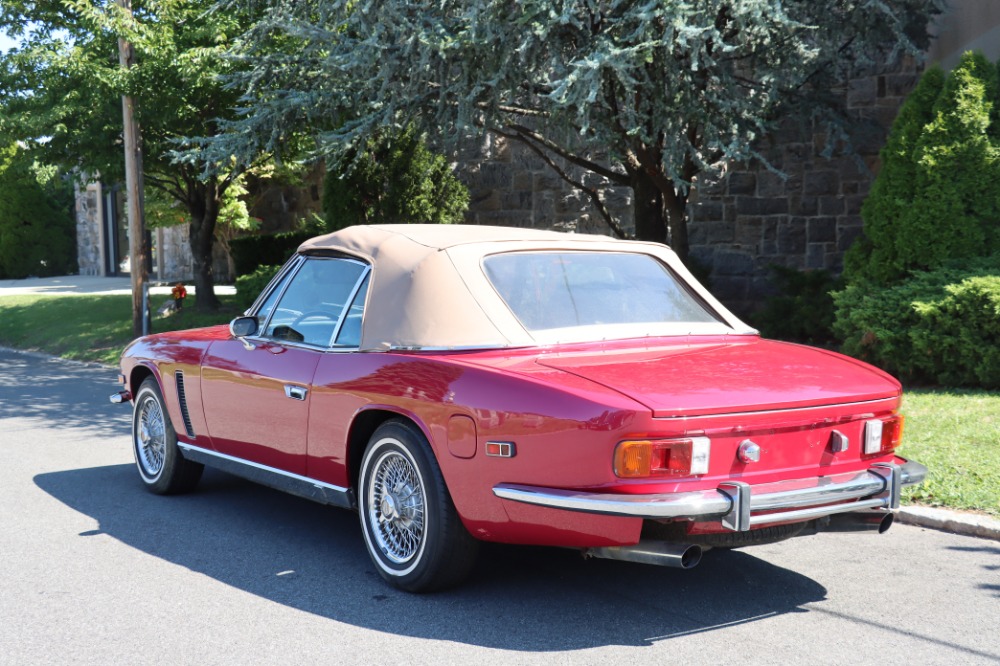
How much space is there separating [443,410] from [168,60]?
1219 centimetres

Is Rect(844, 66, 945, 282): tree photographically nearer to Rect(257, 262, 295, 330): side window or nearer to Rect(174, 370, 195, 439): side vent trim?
Rect(257, 262, 295, 330): side window

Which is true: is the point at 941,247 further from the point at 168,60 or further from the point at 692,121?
the point at 168,60

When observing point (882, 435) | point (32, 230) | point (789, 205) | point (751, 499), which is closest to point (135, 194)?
point (789, 205)

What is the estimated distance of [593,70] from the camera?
913cm

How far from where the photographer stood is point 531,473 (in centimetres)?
436

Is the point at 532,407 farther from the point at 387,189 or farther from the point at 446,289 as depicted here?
the point at 387,189

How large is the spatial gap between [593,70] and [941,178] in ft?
12.6

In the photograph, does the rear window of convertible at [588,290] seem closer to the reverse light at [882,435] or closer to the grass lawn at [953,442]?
the reverse light at [882,435]

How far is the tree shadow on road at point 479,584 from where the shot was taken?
4.50 meters

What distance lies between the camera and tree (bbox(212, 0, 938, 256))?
9523 mm

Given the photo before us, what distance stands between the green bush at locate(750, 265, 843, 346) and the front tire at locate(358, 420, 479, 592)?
8.41 meters

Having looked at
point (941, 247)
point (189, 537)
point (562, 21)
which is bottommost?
point (189, 537)

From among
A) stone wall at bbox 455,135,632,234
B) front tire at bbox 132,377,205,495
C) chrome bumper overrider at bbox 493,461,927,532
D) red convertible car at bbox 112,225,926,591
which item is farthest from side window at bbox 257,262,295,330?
stone wall at bbox 455,135,632,234

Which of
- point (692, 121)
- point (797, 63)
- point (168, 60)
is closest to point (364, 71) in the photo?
point (692, 121)
